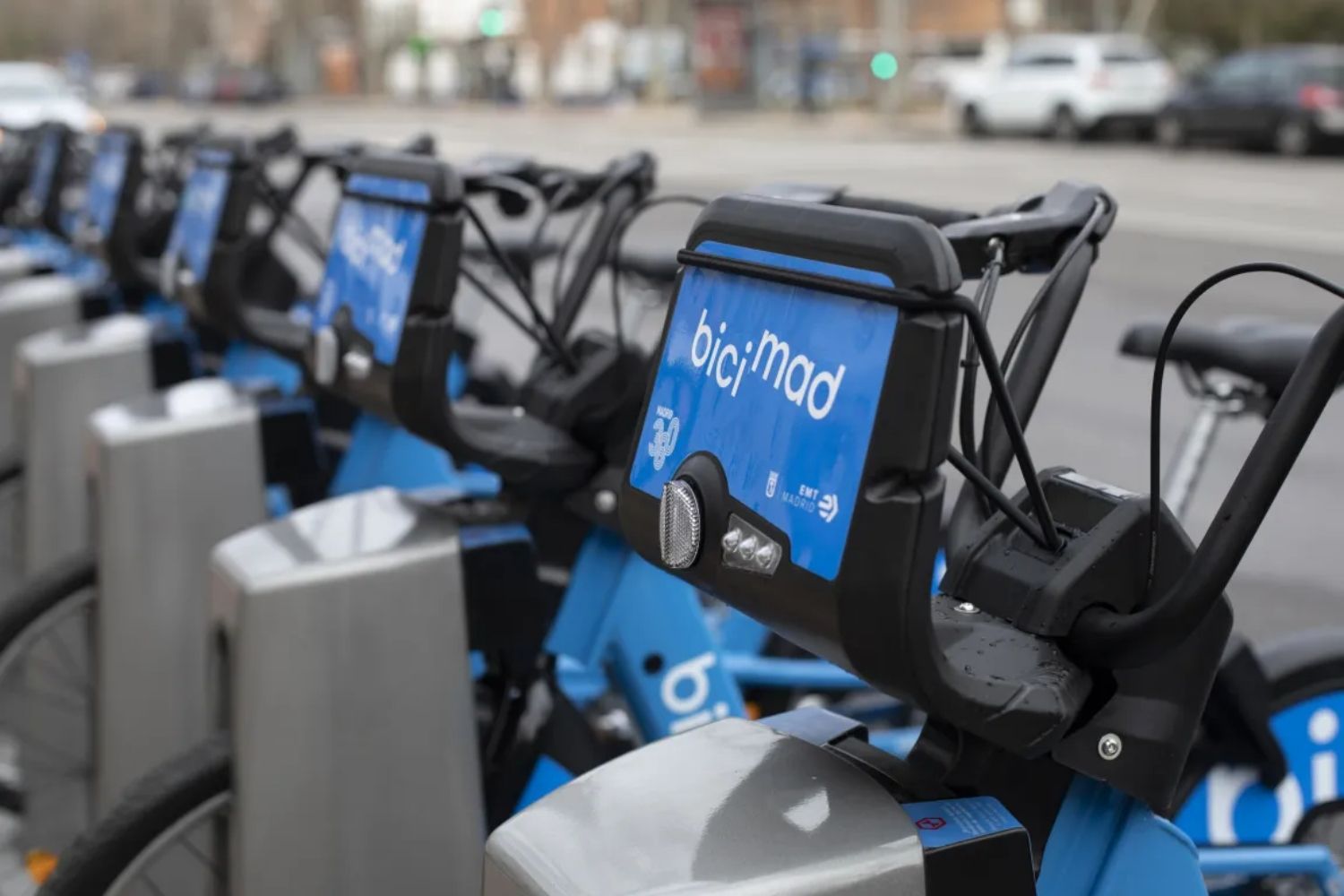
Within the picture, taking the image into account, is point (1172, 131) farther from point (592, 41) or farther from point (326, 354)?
point (592, 41)

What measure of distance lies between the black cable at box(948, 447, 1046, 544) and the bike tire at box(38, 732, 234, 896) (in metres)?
1.12

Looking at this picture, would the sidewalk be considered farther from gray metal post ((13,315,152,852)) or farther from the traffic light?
gray metal post ((13,315,152,852))

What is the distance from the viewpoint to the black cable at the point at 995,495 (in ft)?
4.93

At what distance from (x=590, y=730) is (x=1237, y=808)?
0.90 m

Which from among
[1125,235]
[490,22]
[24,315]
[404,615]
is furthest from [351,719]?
[490,22]

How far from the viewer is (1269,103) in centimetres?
2241

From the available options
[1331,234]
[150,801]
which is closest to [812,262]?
[150,801]

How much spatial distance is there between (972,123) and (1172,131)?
16.0ft

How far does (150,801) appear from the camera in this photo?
7.34 ft

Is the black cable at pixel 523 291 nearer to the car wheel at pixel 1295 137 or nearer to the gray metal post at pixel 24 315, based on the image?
the gray metal post at pixel 24 315

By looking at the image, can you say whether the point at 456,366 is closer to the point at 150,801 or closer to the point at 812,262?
the point at 150,801

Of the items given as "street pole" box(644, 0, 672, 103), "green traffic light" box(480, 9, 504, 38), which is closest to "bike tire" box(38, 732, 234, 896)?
"green traffic light" box(480, 9, 504, 38)

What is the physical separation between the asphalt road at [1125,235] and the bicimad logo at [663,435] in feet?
1.23

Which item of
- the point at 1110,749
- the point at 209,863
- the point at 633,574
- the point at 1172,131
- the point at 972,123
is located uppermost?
the point at 1110,749
